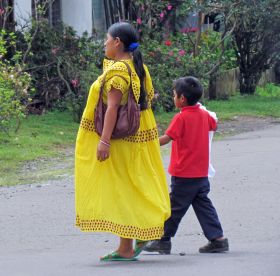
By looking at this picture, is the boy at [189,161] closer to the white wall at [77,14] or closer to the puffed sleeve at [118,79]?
the puffed sleeve at [118,79]

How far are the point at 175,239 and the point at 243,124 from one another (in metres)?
9.83

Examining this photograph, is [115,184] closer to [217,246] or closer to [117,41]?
[117,41]

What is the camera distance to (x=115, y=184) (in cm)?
663

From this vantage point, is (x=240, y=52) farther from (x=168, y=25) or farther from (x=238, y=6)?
(x=238, y=6)

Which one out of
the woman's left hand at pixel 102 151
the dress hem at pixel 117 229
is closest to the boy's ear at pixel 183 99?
the woman's left hand at pixel 102 151

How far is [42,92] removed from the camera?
1802 cm

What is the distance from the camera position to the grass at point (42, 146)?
1174cm

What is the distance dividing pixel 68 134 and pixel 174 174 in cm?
810

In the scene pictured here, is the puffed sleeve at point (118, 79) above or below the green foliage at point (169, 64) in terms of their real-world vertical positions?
above

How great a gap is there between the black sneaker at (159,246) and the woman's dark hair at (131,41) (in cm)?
117

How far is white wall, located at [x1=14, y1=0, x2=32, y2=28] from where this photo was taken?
17.7 metres

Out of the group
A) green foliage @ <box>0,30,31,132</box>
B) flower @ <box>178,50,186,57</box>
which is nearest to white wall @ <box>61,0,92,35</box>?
flower @ <box>178,50,186,57</box>

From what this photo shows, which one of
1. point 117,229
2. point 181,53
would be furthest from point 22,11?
point 117,229

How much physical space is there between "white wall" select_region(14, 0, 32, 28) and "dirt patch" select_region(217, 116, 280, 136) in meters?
4.30
